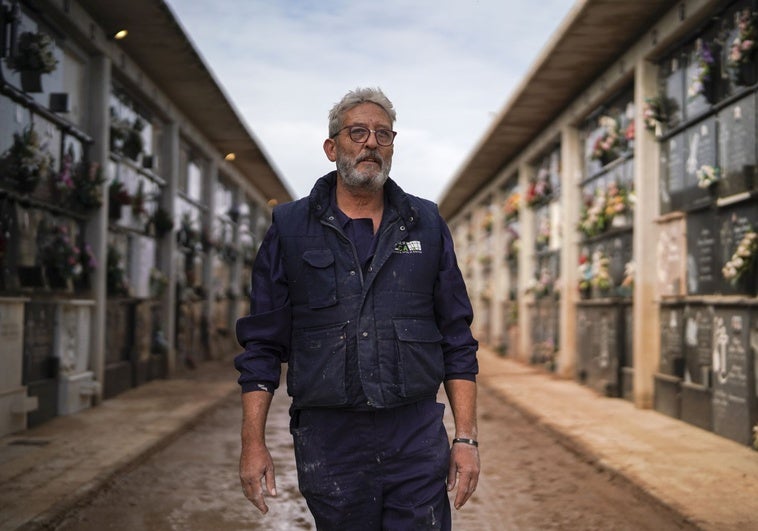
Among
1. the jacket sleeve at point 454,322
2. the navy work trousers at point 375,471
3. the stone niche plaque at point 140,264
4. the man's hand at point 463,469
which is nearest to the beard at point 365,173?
the jacket sleeve at point 454,322

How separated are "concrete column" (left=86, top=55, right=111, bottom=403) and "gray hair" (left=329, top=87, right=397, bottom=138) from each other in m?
11.2

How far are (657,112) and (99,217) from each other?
7.50 m

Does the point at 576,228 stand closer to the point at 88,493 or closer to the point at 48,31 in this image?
the point at 48,31

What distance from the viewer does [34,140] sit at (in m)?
11.4

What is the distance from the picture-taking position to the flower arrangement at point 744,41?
10.0 metres

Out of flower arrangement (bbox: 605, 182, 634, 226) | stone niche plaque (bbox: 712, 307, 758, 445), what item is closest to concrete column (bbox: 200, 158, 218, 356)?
flower arrangement (bbox: 605, 182, 634, 226)

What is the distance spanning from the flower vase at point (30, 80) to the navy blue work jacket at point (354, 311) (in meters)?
8.68

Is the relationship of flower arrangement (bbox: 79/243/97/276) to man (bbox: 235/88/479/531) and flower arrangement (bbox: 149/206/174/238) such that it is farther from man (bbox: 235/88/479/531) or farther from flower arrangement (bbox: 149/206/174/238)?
man (bbox: 235/88/479/531)

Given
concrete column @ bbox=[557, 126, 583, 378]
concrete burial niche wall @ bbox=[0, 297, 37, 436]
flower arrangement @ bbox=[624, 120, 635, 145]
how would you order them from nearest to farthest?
concrete burial niche wall @ bbox=[0, 297, 37, 436] → flower arrangement @ bbox=[624, 120, 635, 145] → concrete column @ bbox=[557, 126, 583, 378]

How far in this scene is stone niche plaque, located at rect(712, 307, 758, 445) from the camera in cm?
995

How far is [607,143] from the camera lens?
15914 mm

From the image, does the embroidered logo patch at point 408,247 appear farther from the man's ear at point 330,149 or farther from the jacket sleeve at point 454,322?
the man's ear at point 330,149

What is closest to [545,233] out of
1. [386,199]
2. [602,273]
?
[602,273]

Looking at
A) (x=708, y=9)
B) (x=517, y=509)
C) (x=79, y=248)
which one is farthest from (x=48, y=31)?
(x=517, y=509)
